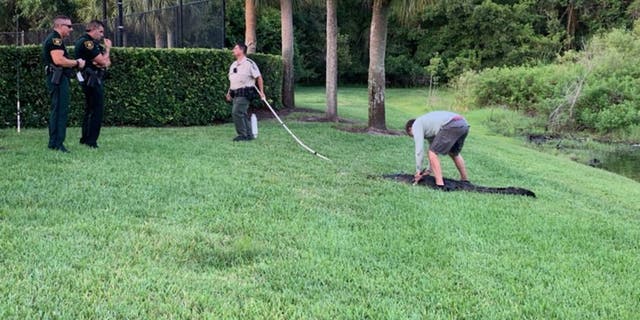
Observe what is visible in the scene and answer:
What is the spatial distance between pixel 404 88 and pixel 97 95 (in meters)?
39.6

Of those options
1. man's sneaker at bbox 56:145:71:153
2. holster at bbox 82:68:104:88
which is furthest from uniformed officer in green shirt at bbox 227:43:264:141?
man's sneaker at bbox 56:145:71:153

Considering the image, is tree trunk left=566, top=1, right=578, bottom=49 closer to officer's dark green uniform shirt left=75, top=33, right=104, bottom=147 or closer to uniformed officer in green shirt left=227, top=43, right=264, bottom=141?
uniformed officer in green shirt left=227, top=43, right=264, bottom=141

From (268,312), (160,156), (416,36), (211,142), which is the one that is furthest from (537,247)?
(416,36)

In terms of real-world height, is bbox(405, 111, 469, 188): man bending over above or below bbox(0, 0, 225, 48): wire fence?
below

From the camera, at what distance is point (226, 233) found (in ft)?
14.1

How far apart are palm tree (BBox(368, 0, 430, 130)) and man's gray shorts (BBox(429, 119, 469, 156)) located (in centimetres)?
625

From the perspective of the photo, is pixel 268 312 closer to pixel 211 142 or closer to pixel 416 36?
pixel 211 142

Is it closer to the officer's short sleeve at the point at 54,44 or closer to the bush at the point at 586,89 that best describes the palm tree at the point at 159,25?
the officer's short sleeve at the point at 54,44

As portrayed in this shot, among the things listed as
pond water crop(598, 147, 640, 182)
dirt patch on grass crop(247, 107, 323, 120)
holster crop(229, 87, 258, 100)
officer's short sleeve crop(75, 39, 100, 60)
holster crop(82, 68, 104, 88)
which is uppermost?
officer's short sleeve crop(75, 39, 100, 60)

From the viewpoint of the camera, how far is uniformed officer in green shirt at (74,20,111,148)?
7.68 meters

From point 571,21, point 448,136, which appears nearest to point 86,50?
point 448,136

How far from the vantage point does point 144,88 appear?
1127cm

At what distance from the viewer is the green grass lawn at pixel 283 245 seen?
311cm

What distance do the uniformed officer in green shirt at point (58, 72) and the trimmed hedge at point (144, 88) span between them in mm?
3196
